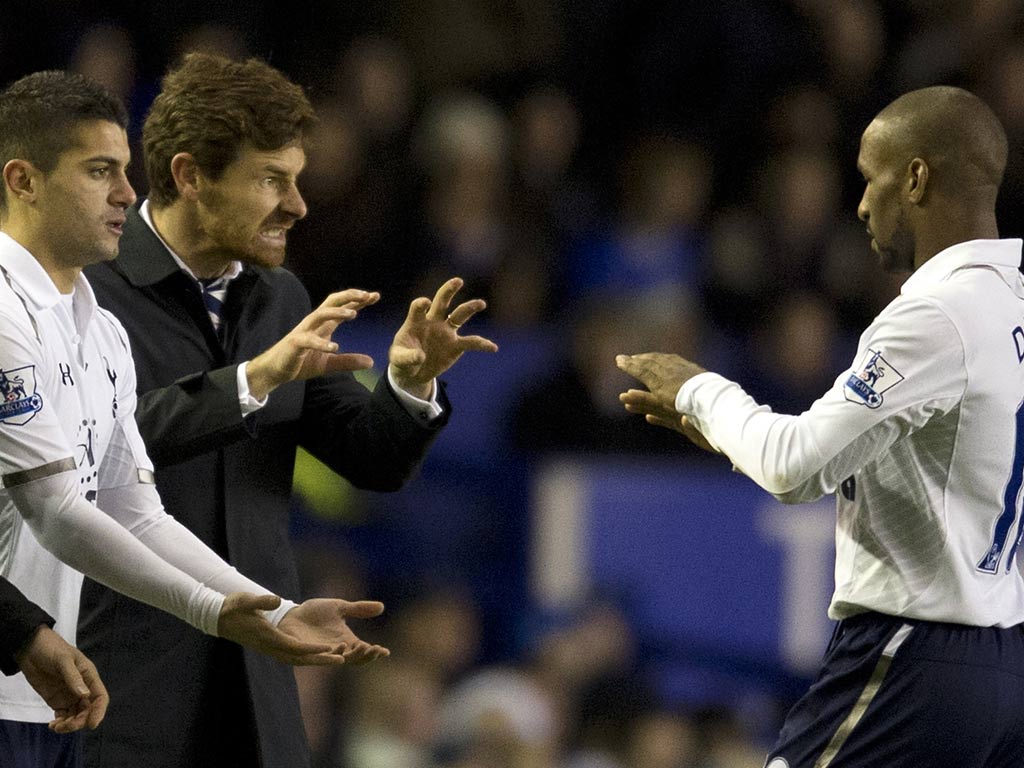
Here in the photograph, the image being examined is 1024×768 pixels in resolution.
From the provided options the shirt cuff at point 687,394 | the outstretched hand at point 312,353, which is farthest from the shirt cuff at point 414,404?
the shirt cuff at point 687,394

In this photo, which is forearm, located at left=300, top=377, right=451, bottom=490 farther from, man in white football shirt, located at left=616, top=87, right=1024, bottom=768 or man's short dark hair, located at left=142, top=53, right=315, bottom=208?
man in white football shirt, located at left=616, top=87, right=1024, bottom=768

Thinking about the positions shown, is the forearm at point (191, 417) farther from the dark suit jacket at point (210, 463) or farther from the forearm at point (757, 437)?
the forearm at point (757, 437)

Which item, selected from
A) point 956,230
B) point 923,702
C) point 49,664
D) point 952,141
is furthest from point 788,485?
point 49,664

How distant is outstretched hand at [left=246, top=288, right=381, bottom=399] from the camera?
11.1 feet

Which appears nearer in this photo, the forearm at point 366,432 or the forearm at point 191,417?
the forearm at point 191,417

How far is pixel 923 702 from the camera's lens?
3170mm

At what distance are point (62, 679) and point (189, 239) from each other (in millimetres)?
1349

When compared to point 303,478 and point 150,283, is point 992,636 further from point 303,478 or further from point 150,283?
point 303,478

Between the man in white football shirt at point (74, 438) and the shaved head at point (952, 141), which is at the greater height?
the shaved head at point (952, 141)

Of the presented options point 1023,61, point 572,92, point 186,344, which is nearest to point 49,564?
point 186,344

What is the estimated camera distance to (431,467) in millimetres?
6922

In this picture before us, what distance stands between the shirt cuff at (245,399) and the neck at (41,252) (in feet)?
1.55

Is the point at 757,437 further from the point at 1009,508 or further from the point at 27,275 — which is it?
the point at 27,275

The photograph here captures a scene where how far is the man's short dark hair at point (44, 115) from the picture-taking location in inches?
126
